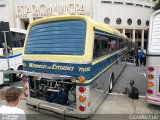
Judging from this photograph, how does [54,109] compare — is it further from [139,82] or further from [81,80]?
[139,82]

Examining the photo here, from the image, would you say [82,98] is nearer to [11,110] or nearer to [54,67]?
[54,67]

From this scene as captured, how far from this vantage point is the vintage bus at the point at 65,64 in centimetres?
469

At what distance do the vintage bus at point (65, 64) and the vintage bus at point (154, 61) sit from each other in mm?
1566

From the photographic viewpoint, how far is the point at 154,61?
5535mm

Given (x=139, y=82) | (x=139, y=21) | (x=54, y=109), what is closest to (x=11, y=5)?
(x=139, y=21)

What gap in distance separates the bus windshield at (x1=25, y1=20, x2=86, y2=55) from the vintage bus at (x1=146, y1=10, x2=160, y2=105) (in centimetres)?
231

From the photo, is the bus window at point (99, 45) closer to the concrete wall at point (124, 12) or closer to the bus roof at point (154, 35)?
the bus roof at point (154, 35)

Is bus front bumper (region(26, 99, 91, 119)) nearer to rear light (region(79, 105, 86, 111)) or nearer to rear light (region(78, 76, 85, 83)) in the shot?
rear light (region(79, 105, 86, 111))

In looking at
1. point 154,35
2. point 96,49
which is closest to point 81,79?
point 96,49

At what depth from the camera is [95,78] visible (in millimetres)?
5227

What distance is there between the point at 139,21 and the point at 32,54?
1863 inches

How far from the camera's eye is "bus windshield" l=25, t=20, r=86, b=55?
4867mm

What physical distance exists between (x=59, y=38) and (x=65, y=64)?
834 millimetres

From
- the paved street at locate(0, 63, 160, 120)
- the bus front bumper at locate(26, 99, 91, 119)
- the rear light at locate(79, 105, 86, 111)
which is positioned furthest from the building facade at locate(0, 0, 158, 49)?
the rear light at locate(79, 105, 86, 111)
